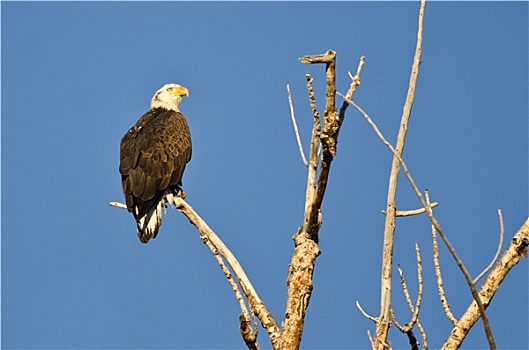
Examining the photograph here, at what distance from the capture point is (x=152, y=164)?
950 cm

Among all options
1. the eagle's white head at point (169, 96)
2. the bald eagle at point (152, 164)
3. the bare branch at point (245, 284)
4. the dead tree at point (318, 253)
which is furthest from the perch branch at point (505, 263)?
the eagle's white head at point (169, 96)

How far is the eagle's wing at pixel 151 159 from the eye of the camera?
901 cm

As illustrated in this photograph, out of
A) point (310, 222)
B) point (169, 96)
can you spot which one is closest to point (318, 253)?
point (310, 222)

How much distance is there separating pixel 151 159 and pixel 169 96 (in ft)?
8.16

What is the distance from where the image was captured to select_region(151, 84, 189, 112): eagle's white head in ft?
38.7

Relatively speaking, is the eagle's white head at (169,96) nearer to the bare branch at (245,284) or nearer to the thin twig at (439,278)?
the bare branch at (245,284)

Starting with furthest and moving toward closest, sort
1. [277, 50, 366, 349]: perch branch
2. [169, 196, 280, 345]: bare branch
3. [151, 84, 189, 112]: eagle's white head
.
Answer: [151, 84, 189, 112]: eagle's white head
[169, 196, 280, 345]: bare branch
[277, 50, 366, 349]: perch branch

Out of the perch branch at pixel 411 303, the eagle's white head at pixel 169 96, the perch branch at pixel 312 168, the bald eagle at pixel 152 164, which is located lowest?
the perch branch at pixel 411 303

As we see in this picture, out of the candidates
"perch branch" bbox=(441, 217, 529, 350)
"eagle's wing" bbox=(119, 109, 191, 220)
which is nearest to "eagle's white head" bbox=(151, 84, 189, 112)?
"eagle's wing" bbox=(119, 109, 191, 220)

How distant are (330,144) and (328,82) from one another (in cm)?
37

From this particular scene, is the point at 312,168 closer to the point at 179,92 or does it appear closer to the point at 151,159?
the point at 151,159

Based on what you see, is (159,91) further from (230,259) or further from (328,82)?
(328,82)

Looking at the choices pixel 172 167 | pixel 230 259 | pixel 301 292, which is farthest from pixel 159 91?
pixel 301 292

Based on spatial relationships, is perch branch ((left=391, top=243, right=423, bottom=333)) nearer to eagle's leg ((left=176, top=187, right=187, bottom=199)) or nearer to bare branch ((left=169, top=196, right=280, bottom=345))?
bare branch ((left=169, top=196, right=280, bottom=345))
